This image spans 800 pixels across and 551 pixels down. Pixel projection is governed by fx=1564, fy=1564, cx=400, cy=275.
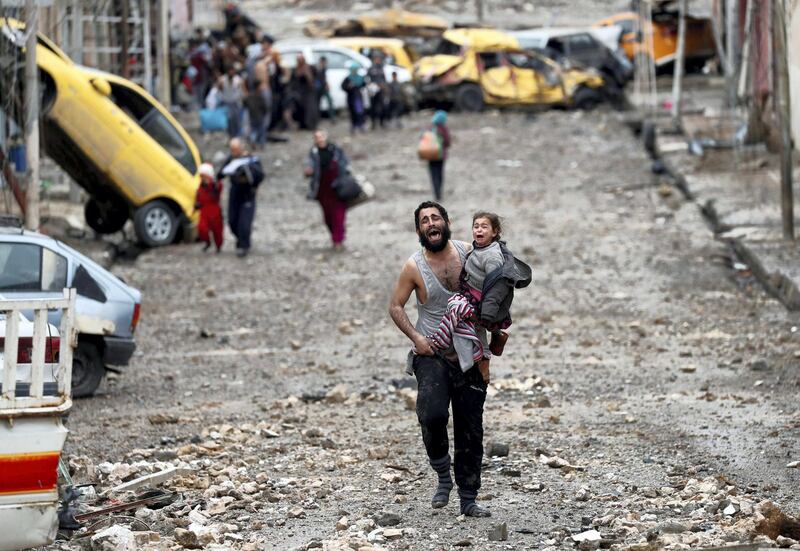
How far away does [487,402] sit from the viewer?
11383mm

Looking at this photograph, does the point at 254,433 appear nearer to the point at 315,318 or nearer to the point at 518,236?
the point at 315,318

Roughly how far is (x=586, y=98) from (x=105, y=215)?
16421 mm

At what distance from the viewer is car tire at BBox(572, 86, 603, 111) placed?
34219 millimetres

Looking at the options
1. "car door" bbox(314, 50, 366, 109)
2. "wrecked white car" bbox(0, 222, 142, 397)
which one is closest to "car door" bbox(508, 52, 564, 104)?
"car door" bbox(314, 50, 366, 109)

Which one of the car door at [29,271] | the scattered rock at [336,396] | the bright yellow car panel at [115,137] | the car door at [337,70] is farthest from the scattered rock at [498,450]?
the car door at [337,70]

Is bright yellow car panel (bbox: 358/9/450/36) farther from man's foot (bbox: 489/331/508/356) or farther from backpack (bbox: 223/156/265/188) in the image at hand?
man's foot (bbox: 489/331/508/356)

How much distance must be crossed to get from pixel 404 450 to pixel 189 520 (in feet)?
6.66

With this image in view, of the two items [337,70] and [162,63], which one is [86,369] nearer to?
[162,63]

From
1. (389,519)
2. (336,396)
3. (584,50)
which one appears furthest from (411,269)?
(584,50)

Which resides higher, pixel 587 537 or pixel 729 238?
pixel 587 537

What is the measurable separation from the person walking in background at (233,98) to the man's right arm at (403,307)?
70.9 ft

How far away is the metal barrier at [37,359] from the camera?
6656 millimetres

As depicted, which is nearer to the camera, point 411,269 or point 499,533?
point 499,533

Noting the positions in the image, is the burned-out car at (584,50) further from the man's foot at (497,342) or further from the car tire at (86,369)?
the man's foot at (497,342)
